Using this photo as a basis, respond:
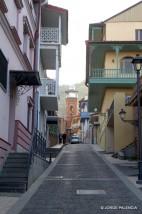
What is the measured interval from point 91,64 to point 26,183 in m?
30.5

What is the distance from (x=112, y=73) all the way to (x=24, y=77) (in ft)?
72.4

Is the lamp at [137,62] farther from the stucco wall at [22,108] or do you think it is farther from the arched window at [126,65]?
the arched window at [126,65]

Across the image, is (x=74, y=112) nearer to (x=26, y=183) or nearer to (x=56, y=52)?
(x=56, y=52)

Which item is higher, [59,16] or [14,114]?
[59,16]

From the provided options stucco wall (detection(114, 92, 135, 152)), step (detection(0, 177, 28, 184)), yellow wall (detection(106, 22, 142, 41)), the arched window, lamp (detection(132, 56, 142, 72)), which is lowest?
step (detection(0, 177, 28, 184))

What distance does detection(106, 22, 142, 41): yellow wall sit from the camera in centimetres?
4334

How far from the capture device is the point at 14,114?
1880 centimetres

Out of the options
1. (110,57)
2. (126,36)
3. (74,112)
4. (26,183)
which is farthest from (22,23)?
(74,112)

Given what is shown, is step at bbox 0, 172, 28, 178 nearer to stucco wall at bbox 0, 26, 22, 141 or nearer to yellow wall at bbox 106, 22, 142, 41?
stucco wall at bbox 0, 26, 22, 141

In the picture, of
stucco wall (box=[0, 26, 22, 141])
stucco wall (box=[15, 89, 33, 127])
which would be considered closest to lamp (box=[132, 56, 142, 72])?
stucco wall (box=[0, 26, 22, 141])

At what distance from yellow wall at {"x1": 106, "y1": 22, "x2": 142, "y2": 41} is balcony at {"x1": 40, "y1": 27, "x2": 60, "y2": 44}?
Answer: 42.1 ft

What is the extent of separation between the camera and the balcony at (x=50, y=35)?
101 feet

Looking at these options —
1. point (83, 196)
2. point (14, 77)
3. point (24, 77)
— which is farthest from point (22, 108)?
point (83, 196)

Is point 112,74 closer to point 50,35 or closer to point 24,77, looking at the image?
point 50,35
